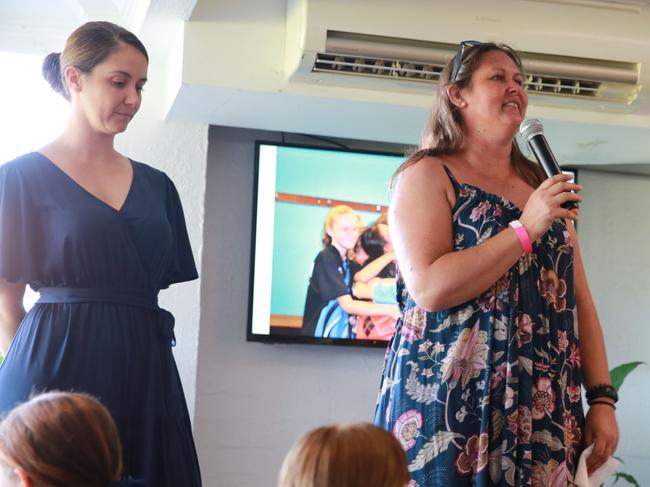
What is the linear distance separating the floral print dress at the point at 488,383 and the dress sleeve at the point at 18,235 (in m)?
0.71

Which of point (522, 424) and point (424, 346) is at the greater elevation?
point (424, 346)

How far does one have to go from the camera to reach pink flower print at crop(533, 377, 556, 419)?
5.55ft

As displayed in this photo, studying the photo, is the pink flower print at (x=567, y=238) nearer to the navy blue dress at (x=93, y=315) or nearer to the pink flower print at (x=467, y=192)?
the pink flower print at (x=467, y=192)

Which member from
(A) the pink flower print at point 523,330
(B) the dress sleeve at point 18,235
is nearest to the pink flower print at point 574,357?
(A) the pink flower print at point 523,330

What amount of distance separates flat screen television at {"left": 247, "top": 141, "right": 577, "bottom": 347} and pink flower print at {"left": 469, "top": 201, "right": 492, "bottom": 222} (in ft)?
7.60

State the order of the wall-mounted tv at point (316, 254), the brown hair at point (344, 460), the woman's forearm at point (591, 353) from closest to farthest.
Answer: the brown hair at point (344, 460) → the woman's forearm at point (591, 353) → the wall-mounted tv at point (316, 254)

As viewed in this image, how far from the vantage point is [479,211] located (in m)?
1.77

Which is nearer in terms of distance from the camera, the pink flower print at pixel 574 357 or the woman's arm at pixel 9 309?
the pink flower print at pixel 574 357

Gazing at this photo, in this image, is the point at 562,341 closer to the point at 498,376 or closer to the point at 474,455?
the point at 498,376

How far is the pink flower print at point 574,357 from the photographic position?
1774mm

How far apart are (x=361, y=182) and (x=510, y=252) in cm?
255

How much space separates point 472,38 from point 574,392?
6.45 feet

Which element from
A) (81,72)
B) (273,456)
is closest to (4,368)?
(81,72)

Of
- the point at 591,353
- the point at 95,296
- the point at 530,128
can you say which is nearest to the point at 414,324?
the point at 591,353
